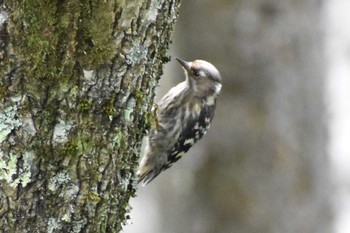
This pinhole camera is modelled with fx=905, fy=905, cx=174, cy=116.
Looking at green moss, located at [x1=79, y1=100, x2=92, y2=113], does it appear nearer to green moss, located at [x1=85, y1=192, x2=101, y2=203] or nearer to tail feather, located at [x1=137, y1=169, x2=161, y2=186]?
green moss, located at [x1=85, y1=192, x2=101, y2=203]

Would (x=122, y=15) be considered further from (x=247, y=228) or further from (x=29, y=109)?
(x=247, y=228)

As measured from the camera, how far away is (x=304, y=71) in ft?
23.1

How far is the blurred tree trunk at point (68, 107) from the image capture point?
10.6ft

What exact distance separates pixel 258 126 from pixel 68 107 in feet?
12.3

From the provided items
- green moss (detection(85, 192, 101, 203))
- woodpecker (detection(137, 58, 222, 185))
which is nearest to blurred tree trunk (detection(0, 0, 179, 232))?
green moss (detection(85, 192, 101, 203))

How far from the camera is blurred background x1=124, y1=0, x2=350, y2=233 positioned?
6895mm

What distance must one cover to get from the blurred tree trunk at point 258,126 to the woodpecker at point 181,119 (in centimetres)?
77

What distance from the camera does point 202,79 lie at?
6.08m

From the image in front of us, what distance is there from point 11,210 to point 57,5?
0.75 metres

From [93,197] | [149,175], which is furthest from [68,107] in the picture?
[149,175]

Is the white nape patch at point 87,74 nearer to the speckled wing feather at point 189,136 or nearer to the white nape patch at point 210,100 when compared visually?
the speckled wing feather at point 189,136

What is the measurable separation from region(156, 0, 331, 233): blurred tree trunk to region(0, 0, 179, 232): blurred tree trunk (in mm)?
3463

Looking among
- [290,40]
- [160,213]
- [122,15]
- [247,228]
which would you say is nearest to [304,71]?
[290,40]

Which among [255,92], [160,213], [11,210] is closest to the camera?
[11,210]
